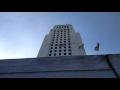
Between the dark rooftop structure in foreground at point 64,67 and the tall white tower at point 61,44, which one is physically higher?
the dark rooftop structure in foreground at point 64,67

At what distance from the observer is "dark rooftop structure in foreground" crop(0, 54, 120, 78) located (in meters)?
5.61

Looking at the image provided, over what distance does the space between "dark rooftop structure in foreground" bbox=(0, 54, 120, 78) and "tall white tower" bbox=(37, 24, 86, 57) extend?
4907 cm

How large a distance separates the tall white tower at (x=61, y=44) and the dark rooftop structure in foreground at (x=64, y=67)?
49.1 meters

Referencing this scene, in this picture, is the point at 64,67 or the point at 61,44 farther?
the point at 61,44

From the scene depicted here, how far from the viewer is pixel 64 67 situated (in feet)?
19.9

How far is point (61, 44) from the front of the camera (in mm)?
62812

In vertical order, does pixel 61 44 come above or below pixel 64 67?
below

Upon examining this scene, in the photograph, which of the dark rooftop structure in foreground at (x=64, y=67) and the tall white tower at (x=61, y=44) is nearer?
the dark rooftop structure in foreground at (x=64, y=67)

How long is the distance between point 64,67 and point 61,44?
5675cm

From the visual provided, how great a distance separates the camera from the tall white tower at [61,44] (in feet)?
187

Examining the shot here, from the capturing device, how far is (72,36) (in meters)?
70.1
